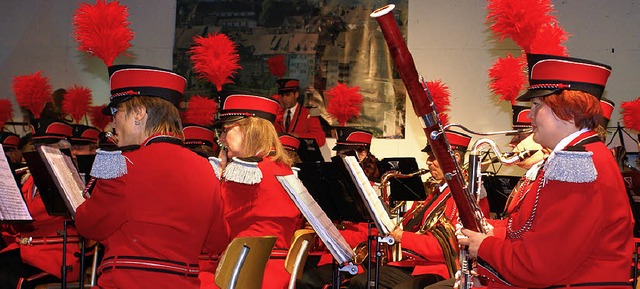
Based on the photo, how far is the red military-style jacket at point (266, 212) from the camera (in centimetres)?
449

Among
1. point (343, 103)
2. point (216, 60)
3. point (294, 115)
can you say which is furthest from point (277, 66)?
point (216, 60)

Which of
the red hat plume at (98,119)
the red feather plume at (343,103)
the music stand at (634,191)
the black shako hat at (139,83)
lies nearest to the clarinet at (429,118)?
the black shako hat at (139,83)

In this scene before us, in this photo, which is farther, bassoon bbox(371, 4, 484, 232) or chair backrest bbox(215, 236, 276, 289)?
chair backrest bbox(215, 236, 276, 289)

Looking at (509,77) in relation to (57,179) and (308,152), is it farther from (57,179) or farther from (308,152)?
(57,179)

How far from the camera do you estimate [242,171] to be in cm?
418

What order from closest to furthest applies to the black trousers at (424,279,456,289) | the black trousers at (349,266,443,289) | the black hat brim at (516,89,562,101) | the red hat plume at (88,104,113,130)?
1. the black hat brim at (516,89,562,101)
2. the black trousers at (424,279,456,289)
3. the black trousers at (349,266,443,289)
4. the red hat plume at (88,104,113,130)

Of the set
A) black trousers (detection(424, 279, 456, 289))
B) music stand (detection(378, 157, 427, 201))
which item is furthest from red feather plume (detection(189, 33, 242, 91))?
black trousers (detection(424, 279, 456, 289))

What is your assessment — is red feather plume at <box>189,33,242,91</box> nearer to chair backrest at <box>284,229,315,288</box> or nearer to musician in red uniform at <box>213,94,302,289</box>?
musician in red uniform at <box>213,94,302,289</box>

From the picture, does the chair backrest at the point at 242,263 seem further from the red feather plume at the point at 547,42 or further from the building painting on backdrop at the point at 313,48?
the building painting on backdrop at the point at 313,48

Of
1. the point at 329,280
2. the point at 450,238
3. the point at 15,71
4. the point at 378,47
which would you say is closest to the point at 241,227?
the point at 450,238

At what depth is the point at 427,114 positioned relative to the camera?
9.39 ft

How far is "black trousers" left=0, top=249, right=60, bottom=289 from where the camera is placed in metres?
5.38

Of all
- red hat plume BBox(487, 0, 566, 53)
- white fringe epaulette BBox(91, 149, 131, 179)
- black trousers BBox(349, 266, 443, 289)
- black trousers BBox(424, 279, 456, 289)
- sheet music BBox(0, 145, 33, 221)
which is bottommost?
black trousers BBox(349, 266, 443, 289)

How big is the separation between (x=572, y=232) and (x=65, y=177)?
7.96 feet
